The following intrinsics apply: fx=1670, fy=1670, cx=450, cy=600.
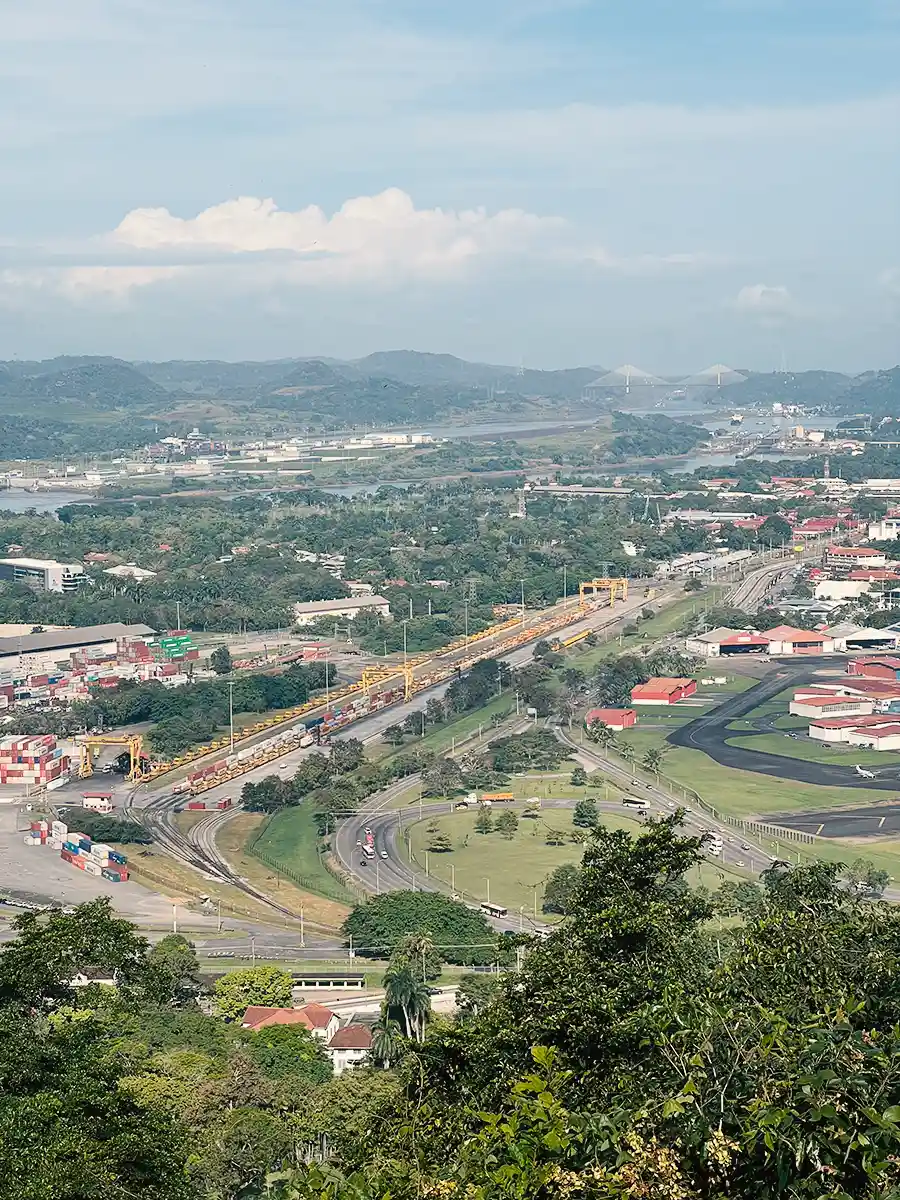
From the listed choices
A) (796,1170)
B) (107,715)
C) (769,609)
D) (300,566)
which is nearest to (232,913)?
(107,715)

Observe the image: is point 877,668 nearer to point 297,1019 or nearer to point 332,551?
point 297,1019

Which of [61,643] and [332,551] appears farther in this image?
[332,551]

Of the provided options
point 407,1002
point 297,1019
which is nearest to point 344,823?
point 297,1019

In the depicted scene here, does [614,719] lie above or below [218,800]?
above

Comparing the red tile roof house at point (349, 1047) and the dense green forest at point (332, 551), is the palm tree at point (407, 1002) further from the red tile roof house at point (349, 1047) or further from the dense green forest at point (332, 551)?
the dense green forest at point (332, 551)

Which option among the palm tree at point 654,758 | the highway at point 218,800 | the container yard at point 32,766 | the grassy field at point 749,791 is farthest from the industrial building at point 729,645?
the container yard at point 32,766

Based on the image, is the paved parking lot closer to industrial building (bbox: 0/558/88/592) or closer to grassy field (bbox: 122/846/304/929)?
grassy field (bbox: 122/846/304/929)
